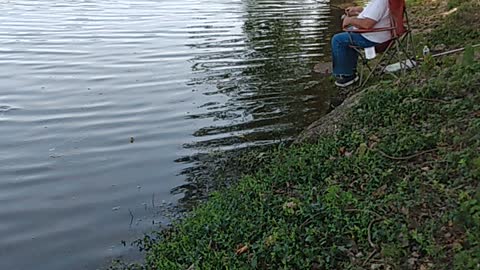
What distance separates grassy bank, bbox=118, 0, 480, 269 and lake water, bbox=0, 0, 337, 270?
0.91 metres

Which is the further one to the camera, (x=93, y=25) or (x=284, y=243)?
(x=93, y=25)

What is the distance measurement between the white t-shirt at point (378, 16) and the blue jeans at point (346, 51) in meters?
0.09

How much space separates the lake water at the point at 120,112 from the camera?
5586 millimetres

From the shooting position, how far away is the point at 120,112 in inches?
338

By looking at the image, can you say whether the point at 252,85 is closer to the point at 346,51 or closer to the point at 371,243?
the point at 346,51

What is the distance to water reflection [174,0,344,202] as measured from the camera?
735 cm

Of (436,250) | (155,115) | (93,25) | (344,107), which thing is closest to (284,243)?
(436,250)

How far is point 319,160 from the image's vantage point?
5.49 m

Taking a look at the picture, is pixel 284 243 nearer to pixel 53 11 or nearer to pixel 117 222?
pixel 117 222

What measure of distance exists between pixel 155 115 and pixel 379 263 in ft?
17.1

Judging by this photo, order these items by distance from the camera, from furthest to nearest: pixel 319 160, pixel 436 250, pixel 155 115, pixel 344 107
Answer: pixel 155 115, pixel 344 107, pixel 319 160, pixel 436 250

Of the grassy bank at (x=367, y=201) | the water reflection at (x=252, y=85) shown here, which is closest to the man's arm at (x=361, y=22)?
the water reflection at (x=252, y=85)

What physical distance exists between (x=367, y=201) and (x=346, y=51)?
3960 mm

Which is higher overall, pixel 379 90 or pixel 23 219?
pixel 379 90
